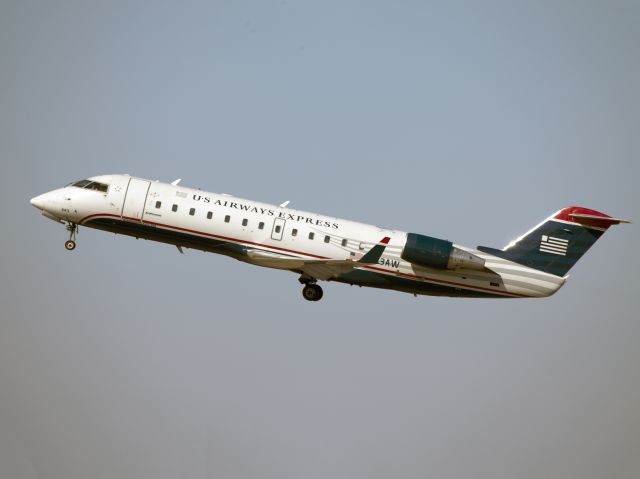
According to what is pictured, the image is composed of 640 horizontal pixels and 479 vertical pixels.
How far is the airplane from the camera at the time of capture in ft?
104

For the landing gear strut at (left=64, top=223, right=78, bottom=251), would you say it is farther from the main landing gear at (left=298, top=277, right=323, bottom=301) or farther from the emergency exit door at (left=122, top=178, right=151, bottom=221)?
the main landing gear at (left=298, top=277, right=323, bottom=301)

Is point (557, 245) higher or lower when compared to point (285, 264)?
higher

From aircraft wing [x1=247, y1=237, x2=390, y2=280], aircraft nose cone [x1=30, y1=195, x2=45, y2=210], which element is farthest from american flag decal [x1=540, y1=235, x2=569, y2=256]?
aircraft nose cone [x1=30, y1=195, x2=45, y2=210]

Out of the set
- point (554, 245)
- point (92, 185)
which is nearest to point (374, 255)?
point (554, 245)

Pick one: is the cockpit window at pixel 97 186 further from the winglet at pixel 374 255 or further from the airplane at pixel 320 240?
the winglet at pixel 374 255

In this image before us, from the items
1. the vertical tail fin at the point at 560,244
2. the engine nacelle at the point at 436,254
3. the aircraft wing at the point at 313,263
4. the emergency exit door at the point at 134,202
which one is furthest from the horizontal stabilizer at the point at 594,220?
the emergency exit door at the point at 134,202

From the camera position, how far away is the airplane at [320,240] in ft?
104

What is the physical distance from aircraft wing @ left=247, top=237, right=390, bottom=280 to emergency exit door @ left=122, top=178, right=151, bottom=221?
4210 millimetres

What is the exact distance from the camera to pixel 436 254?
3134cm

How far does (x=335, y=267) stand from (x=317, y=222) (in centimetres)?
185

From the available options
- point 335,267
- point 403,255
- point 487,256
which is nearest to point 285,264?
point 335,267

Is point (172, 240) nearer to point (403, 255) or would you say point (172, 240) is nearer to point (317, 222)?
point (317, 222)

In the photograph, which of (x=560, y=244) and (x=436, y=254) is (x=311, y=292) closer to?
(x=436, y=254)

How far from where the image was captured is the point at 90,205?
32.4 metres
